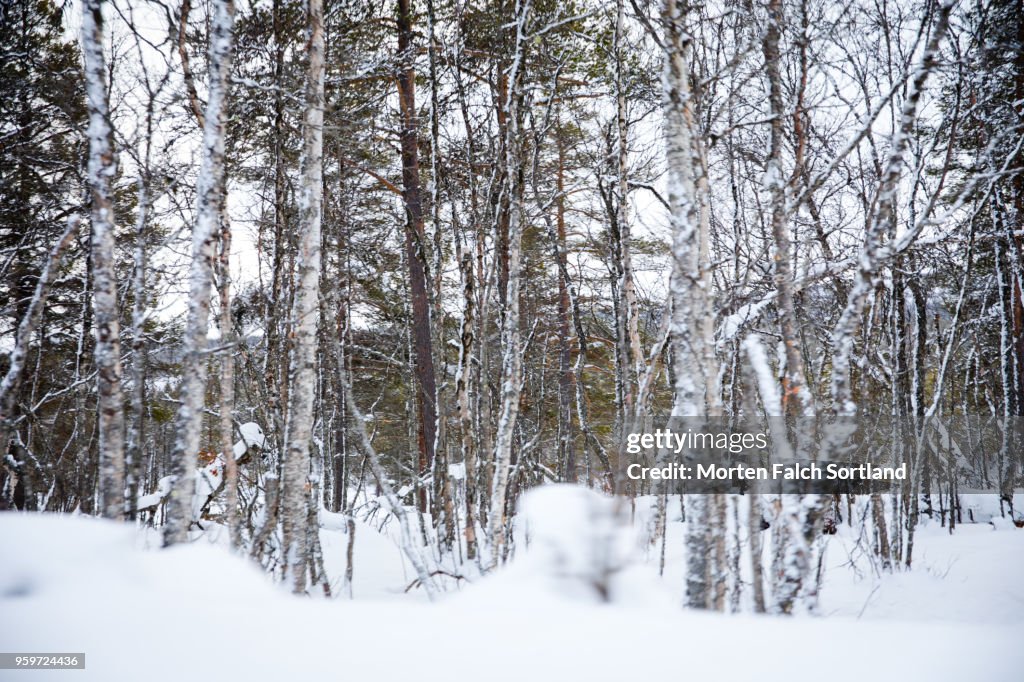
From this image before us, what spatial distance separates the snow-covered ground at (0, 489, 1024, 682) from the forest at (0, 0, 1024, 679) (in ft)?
0.10

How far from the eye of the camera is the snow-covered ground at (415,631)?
1476mm

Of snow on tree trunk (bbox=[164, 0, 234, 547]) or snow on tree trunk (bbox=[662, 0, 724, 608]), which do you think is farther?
snow on tree trunk (bbox=[164, 0, 234, 547])

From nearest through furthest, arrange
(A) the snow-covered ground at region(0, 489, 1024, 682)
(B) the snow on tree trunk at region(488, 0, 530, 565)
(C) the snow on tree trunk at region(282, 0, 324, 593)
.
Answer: (A) the snow-covered ground at region(0, 489, 1024, 682) < (C) the snow on tree trunk at region(282, 0, 324, 593) < (B) the snow on tree trunk at region(488, 0, 530, 565)

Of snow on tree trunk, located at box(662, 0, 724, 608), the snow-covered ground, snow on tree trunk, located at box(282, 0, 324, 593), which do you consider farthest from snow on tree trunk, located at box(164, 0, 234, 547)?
snow on tree trunk, located at box(662, 0, 724, 608)

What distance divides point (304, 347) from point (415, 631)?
3.15m

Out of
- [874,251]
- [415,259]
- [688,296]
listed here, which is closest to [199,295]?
[688,296]

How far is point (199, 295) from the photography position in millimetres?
3529

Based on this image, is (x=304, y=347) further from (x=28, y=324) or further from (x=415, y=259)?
(x=415, y=259)

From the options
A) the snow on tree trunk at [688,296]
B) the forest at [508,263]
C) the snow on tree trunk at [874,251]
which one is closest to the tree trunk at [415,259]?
the forest at [508,263]

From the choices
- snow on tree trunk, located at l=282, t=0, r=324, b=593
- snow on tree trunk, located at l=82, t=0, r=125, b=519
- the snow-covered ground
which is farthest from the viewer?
snow on tree trunk, located at l=282, t=0, r=324, b=593

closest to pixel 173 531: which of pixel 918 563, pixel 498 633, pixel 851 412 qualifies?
pixel 498 633

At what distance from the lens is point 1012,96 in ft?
24.8

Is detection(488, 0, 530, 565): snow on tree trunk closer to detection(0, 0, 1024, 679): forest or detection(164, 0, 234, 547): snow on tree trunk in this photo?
detection(0, 0, 1024, 679): forest

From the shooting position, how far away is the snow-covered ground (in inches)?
58.1
